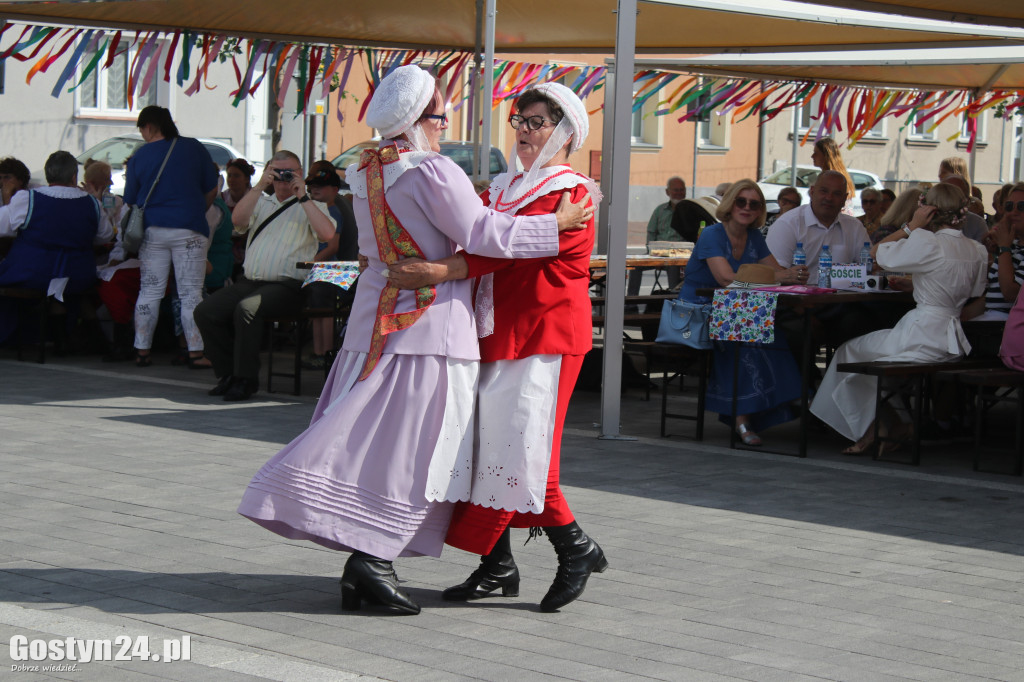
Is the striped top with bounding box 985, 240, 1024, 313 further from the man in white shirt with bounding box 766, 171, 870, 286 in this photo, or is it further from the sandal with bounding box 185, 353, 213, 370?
the sandal with bounding box 185, 353, 213, 370

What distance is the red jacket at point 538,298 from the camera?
4734 millimetres

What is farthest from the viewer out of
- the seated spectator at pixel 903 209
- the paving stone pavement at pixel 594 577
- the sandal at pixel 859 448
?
the seated spectator at pixel 903 209

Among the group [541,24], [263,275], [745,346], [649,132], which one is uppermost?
[649,132]

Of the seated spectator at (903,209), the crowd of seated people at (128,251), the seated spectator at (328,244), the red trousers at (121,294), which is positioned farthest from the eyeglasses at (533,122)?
the red trousers at (121,294)

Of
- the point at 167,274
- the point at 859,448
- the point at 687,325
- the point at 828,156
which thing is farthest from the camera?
the point at 828,156

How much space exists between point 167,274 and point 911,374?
20.0 feet

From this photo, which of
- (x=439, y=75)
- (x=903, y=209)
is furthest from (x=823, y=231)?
(x=439, y=75)

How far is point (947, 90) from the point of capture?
15797 mm

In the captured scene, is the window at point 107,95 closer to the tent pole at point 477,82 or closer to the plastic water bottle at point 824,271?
the tent pole at point 477,82

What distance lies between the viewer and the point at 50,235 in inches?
454

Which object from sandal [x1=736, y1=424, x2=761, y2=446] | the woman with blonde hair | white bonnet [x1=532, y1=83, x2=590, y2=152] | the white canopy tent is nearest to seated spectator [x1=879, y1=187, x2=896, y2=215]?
the woman with blonde hair

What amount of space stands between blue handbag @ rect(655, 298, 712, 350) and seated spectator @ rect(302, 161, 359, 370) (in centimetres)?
227

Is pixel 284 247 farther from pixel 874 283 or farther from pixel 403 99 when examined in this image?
pixel 403 99

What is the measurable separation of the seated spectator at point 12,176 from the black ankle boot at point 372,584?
8.32m
